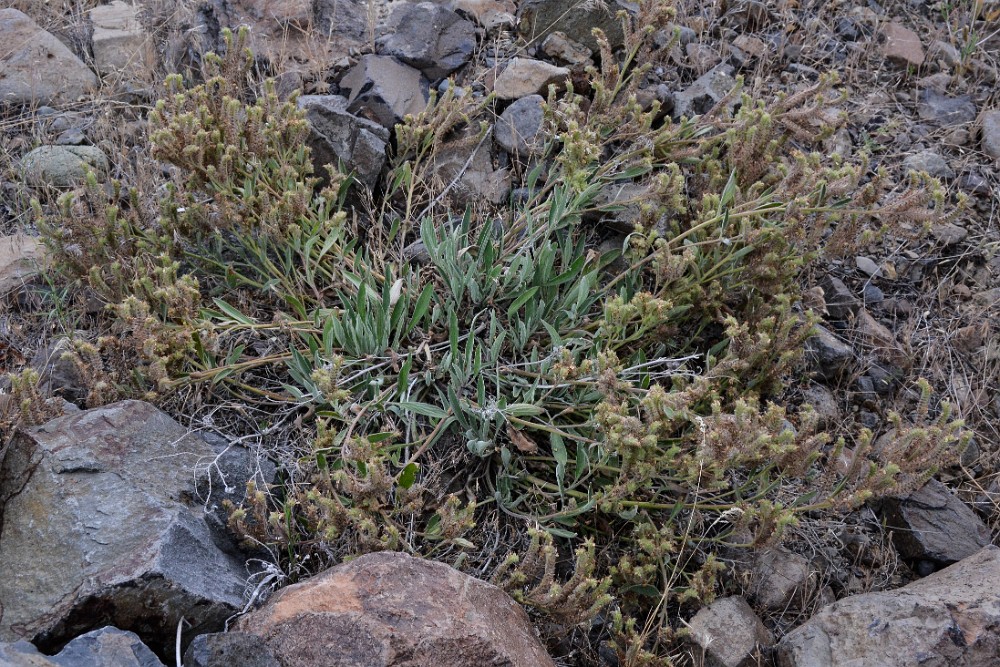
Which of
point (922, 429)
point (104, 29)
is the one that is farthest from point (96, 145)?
point (922, 429)

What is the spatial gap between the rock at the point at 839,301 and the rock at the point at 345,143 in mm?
2093

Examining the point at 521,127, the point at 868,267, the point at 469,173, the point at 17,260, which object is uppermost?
the point at 521,127

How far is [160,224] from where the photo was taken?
351 centimetres

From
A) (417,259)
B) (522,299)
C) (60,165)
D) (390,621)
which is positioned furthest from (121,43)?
(390,621)

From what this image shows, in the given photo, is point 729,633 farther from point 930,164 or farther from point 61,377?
point 930,164

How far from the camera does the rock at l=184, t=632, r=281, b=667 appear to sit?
2.16 metres

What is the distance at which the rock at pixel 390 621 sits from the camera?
7.51 feet

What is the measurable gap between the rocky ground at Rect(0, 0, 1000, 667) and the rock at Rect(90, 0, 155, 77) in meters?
0.02

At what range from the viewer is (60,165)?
161 inches

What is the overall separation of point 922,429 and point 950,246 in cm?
179

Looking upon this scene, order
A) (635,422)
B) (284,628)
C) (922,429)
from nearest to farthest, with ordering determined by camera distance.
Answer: (284,628)
(635,422)
(922,429)

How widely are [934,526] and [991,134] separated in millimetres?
2254

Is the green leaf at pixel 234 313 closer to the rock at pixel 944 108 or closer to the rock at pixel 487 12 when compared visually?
the rock at pixel 487 12

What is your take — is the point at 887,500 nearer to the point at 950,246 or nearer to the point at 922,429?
the point at 922,429
